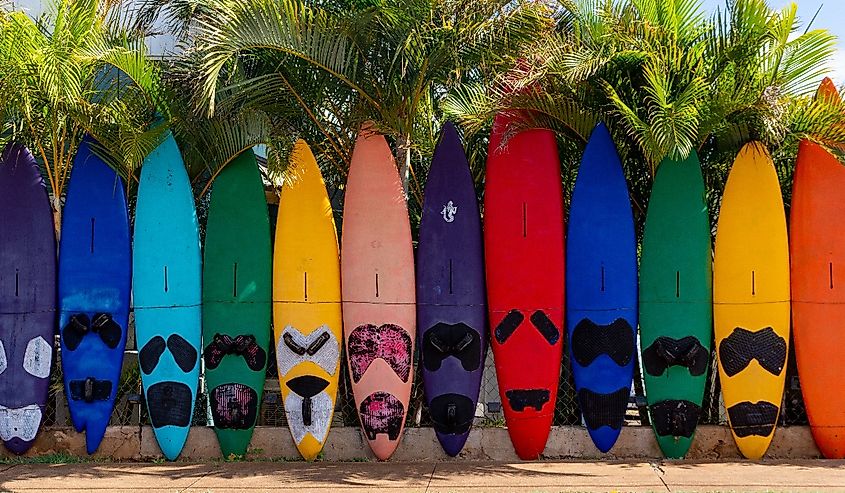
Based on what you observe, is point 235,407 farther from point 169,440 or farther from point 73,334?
point 73,334

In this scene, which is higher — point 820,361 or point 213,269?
point 213,269

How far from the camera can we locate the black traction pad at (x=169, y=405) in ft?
22.7

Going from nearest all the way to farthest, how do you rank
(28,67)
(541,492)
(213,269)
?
(541,492)
(28,67)
(213,269)

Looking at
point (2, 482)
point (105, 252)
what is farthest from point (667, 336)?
point (2, 482)

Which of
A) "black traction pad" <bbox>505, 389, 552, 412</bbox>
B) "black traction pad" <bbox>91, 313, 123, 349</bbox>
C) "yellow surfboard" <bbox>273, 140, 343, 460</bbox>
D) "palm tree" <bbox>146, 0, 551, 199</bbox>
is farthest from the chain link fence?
"palm tree" <bbox>146, 0, 551, 199</bbox>

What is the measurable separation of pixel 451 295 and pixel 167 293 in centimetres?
207

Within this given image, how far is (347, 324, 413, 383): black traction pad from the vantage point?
687cm

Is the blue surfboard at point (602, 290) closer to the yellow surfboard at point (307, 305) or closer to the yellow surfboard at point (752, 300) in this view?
the yellow surfboard at point (752, 300)

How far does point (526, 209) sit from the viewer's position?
276 inches

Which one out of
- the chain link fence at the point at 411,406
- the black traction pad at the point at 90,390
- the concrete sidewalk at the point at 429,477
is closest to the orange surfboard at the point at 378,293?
the chain link fence at the point at 411,406

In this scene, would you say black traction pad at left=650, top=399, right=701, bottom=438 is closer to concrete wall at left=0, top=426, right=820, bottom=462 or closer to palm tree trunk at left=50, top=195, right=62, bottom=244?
concrete wall at left=0, top=426, right=820, bottom=462

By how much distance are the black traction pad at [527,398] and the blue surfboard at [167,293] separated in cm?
229

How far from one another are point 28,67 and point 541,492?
175 inches

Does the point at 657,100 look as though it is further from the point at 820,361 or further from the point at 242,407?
the point at 242,407
